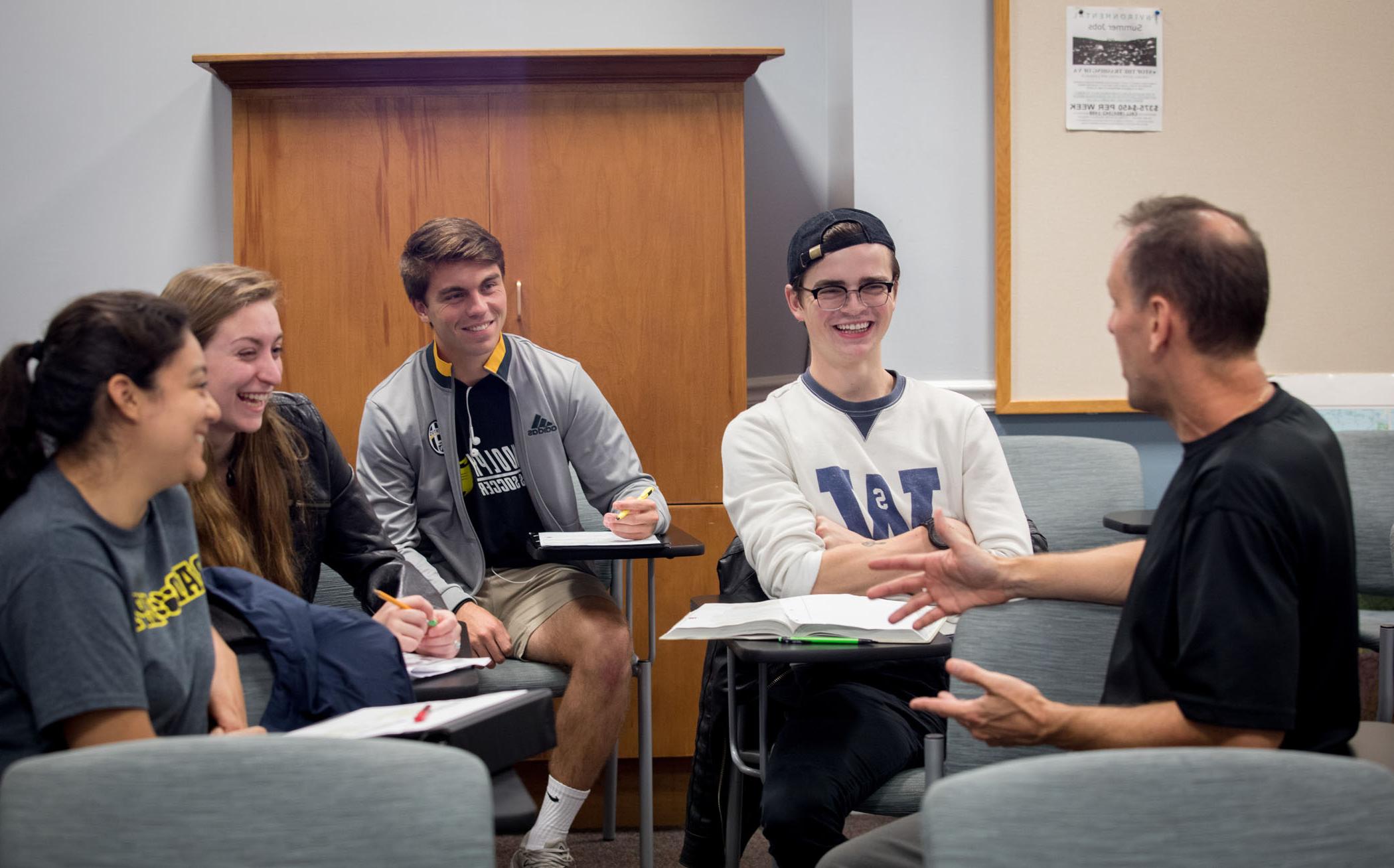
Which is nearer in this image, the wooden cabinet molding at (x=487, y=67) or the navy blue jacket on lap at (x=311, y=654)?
the navy blue jacket on lap at (x=311, y=654)

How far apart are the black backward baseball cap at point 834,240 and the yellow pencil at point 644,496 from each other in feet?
2.08

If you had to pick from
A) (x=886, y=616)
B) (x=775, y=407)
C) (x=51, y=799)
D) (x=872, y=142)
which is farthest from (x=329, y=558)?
(x=872, y=142)

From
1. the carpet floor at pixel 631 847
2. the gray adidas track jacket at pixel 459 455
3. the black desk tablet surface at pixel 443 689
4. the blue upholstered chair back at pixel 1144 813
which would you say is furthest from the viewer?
the carpet floor at pixel 631 847

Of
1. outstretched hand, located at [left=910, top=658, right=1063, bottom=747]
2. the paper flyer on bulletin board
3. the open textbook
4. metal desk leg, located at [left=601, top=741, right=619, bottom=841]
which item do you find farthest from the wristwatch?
the paper flyer on bulletin board

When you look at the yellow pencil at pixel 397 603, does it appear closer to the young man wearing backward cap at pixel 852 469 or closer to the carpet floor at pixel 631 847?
the young man wearing backward cap at pixel 852 469

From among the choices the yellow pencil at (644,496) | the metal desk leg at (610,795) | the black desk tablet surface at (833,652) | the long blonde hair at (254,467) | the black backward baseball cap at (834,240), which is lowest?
the metal desk leg at (610,795)

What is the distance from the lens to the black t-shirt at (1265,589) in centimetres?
115

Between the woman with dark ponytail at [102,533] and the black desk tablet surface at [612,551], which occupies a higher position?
the woman with dark ponytail at [102,533]

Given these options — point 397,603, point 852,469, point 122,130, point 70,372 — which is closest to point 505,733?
point 70,372

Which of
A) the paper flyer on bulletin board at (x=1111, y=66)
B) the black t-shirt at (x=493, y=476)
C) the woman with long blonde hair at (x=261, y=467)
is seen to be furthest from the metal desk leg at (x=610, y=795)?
the paper flyer on bulletin board at (x=1111, y=66)

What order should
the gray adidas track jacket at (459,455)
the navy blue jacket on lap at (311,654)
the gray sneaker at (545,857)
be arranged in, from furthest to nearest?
the gray adidas track jacket at (459,455), the gray sneaker at (545,857), the navy blue jacket on lap at (311,654)

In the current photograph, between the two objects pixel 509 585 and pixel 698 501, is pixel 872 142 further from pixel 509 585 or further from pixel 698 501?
A: pixel 509 585

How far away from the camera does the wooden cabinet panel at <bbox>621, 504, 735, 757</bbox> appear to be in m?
3.24

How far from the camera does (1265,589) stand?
3.77ft
